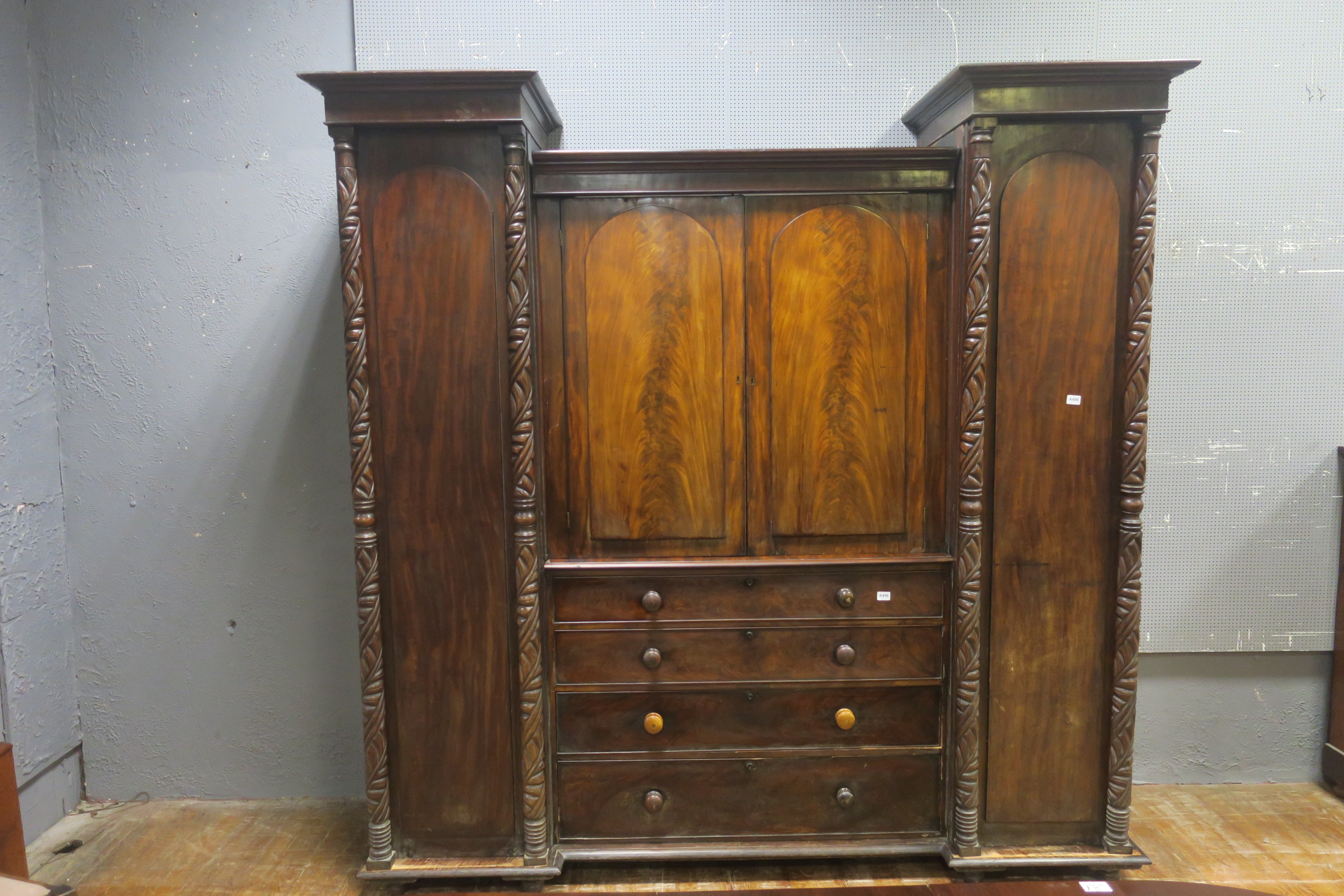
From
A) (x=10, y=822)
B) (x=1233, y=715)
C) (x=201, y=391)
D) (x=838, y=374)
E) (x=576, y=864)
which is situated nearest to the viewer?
(x=10, y=822)

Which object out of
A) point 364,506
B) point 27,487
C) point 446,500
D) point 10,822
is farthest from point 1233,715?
point 27,487

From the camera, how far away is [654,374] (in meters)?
2.43

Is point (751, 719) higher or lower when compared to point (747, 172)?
lower

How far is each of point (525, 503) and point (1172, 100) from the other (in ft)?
8.88

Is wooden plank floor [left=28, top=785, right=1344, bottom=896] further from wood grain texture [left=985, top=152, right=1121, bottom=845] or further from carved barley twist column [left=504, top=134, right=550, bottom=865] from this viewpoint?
wood grain texture [left=985, top=152, right=1121, bottom=845]

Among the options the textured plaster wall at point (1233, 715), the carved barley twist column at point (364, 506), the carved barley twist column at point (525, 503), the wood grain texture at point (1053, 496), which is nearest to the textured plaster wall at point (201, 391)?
the carved barley twist column at point (364, 506)

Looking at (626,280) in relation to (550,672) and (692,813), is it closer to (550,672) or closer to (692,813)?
(550,672)

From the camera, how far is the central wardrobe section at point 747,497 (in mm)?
2406

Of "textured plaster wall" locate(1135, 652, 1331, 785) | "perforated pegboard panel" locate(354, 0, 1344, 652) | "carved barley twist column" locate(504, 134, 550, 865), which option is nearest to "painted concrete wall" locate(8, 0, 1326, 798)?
"textured plaster wall" locate(1135, 652, 1331, 785)

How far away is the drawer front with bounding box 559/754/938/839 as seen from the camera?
8.18 feet

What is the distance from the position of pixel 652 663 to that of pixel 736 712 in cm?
32

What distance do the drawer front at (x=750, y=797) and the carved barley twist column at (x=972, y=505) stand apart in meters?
0.12

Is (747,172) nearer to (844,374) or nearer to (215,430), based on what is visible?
(844,374)

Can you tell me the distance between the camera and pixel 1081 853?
244 cm
